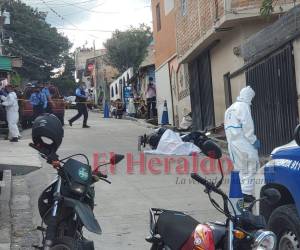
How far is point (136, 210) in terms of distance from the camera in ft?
26.8

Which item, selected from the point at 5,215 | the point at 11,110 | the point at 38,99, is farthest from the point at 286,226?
the point at 38,99

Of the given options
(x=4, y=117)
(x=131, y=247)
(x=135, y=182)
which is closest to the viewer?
(x=131, y=247)

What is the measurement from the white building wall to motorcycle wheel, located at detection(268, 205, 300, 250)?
1924cm

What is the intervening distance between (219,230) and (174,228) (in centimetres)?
36

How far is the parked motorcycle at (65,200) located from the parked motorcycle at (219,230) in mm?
736

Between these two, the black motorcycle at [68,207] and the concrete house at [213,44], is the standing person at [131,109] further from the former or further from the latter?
the black motorcycle at [68,207]

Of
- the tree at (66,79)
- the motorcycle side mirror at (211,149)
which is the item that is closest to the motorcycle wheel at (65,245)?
the motorcycle side mirror at (211,149)

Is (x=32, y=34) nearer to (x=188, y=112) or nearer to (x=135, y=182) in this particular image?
(x=188, y=112)

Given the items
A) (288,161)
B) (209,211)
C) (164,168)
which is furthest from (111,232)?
(164,168)

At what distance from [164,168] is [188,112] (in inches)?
405

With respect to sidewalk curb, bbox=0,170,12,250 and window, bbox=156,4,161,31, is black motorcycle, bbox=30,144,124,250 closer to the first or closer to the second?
sidewalk curb, bbox=0,170,12,250

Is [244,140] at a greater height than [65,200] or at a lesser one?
greater

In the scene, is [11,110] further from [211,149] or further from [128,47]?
[128,47]

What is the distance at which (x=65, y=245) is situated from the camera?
452 cm
